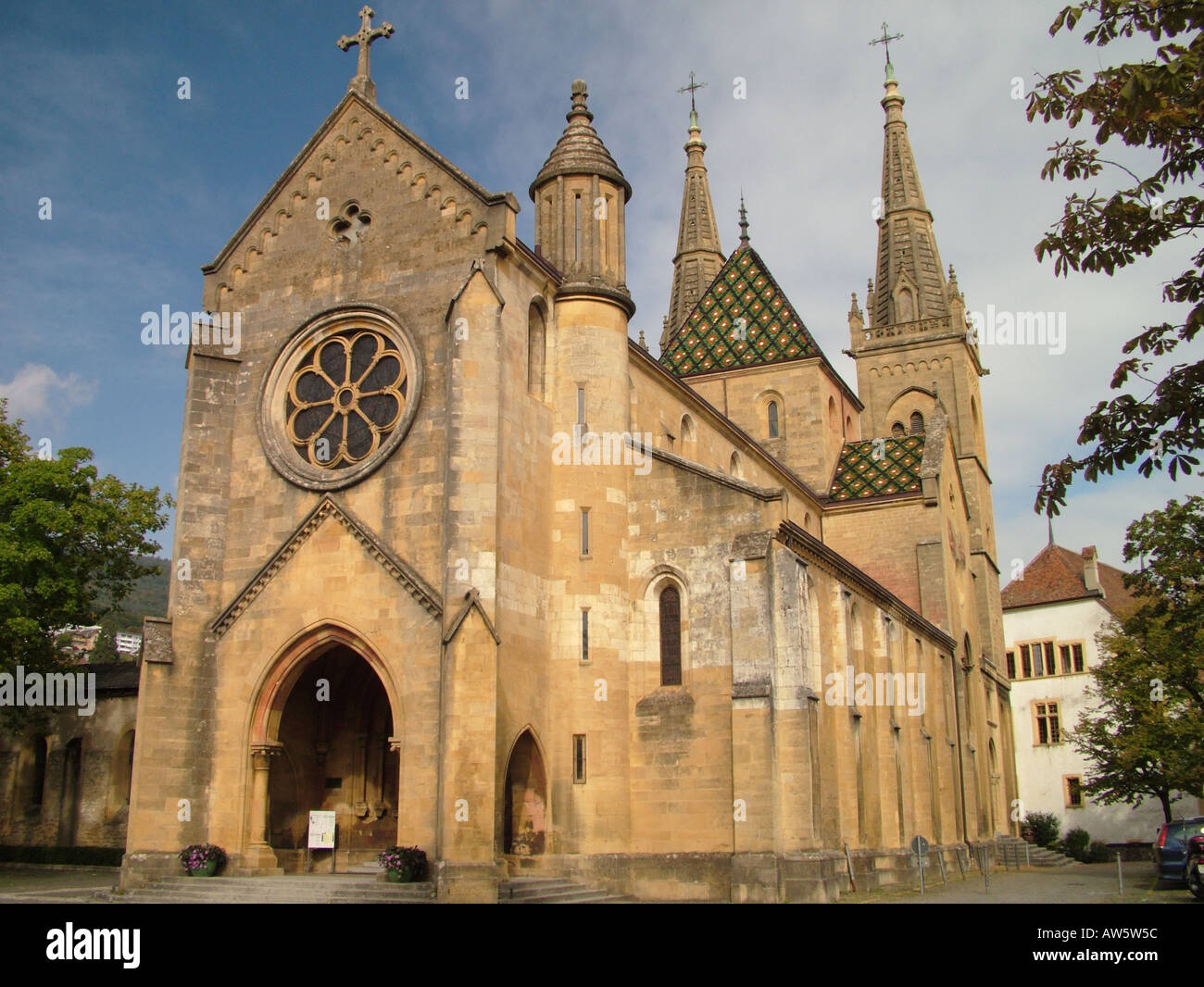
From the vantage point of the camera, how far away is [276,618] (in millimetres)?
23234

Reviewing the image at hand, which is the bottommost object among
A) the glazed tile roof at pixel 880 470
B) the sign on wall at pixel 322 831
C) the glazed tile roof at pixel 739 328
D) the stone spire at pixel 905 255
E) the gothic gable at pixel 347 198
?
the sign on wall at pixel 322 831

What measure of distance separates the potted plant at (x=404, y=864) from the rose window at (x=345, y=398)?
8068 millimetres

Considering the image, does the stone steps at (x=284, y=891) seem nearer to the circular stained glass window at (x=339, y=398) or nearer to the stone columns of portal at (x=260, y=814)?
the stone columns of portal at (x=260, y=814)

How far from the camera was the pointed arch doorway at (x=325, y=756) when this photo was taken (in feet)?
75.7

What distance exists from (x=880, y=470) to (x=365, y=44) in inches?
919

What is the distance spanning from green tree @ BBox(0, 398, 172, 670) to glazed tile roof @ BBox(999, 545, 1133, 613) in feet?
141

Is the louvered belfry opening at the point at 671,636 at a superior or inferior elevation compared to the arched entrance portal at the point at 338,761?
superior

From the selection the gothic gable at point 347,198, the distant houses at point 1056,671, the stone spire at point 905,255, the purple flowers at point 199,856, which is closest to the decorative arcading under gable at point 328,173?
the gothic gable at point 347,198

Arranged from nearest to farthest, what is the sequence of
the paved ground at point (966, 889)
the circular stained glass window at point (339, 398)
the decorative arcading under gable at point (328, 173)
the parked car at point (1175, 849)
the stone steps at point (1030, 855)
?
the paved ground at point (966, 889) < the circular stained glass window at point (339, 398) < the decorative arcading under gable at point (328, 173) < the parked car at point (1175, 849) < the stone steps at point (1030, 855)

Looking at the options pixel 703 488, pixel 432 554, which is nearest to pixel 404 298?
pixel 432 554

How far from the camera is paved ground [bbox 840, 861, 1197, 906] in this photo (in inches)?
880

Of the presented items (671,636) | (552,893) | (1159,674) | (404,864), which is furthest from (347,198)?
(1159,674)

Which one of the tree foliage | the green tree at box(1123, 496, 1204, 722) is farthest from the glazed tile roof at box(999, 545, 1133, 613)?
the green tree at box(1123, 496, 1204, 722)

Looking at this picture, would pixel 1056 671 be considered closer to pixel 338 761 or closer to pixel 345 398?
pixel 338 761
